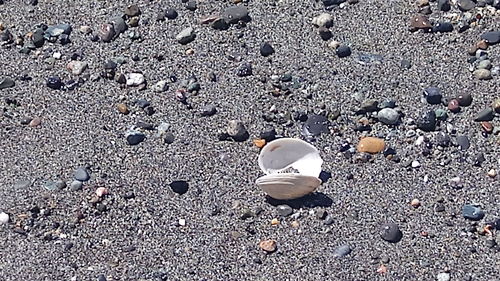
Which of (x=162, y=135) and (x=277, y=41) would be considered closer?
(x=162, y=135)

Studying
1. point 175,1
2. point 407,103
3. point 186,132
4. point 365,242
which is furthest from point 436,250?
point 175,1

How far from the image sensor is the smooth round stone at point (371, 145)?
3215 mm

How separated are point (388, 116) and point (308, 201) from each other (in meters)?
0.49

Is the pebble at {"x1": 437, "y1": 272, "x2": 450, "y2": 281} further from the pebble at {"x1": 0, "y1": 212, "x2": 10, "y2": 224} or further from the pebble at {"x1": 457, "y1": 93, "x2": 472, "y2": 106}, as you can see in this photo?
the pebble at {"x1": 0, "y1": 212, "x2": 10, "y2": 224}

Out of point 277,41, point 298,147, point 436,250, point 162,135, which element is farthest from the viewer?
point 277,41

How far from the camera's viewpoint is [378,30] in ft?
12.0

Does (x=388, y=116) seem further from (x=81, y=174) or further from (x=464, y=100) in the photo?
(x=81, y=174)

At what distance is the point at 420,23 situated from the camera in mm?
3619

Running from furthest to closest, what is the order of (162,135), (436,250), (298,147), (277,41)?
(277,41) < (162,135) < (298,147) < (436,250)

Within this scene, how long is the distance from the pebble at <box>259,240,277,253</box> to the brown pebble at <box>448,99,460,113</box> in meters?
0.91

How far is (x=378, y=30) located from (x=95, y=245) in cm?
150

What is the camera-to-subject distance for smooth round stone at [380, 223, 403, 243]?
293 cm

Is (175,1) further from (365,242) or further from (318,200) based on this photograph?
(365,242)

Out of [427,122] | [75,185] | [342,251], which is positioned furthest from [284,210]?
[75,185]
